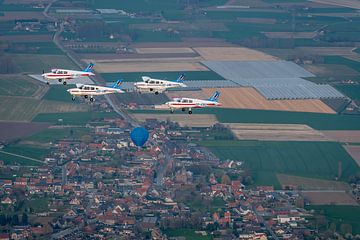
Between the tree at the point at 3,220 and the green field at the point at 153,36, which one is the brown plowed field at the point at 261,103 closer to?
the green field at the point at 153,36

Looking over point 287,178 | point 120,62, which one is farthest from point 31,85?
point 287,178

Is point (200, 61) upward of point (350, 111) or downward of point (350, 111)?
upward

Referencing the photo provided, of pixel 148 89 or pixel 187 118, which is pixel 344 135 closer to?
pixel 187 118

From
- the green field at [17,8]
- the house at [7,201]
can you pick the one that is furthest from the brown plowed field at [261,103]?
the green field at [17,8]

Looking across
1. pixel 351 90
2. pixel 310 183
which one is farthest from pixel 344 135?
pixel 351 90

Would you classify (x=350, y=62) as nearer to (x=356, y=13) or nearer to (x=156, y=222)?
(x=356, y=13)

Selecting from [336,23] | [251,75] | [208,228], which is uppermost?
[336,23]
